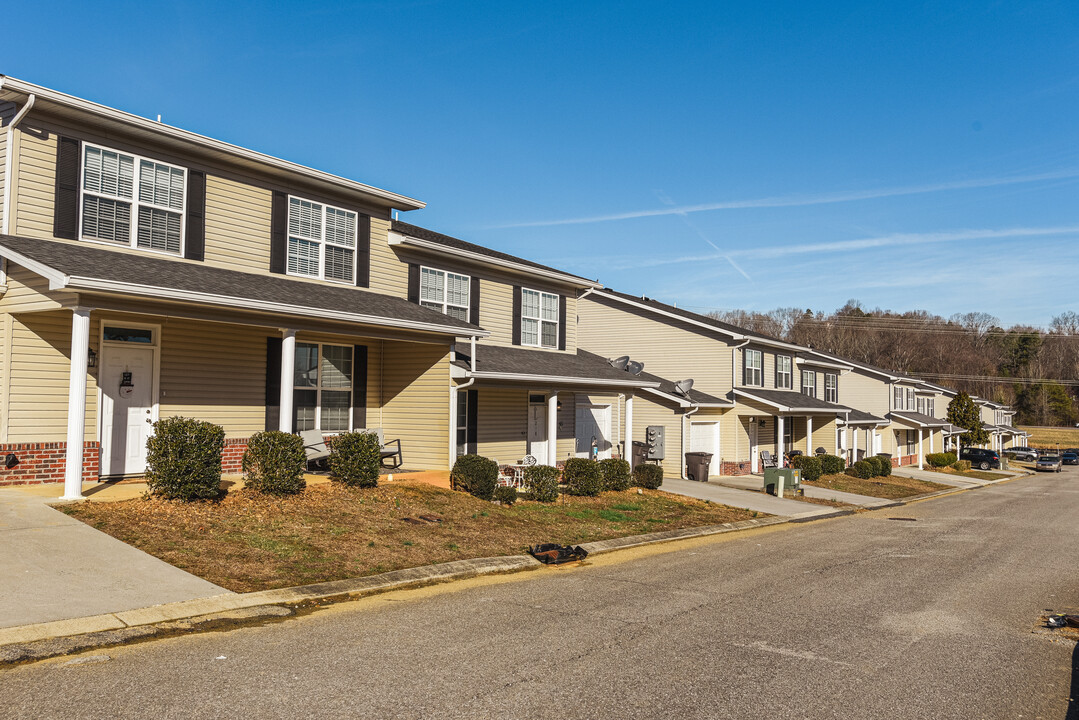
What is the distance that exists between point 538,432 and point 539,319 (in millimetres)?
3359

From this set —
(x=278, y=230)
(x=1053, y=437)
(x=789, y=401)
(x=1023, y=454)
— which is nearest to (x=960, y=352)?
(x=1053, y=437)

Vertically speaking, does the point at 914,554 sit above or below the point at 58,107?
below

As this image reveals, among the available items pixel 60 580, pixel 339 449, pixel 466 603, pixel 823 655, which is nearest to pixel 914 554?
pixel 823 655

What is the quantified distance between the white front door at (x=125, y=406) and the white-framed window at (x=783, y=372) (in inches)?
1093

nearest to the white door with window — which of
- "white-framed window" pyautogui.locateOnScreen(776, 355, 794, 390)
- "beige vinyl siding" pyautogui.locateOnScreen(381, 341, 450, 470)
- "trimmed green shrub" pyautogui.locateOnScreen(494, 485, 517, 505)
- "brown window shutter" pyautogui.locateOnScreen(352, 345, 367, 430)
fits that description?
"beige vinyl siding" pyautogui.locateOnScreen(381, 341, 450, 470)

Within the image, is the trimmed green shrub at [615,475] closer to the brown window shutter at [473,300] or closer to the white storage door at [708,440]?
Result: the brown window shutter at [473,300]

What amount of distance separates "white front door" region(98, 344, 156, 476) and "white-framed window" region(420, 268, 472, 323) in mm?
7153

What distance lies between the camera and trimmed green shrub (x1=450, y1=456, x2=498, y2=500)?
16734 mm

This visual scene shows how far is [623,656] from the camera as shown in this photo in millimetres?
7219

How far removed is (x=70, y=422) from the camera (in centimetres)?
1195

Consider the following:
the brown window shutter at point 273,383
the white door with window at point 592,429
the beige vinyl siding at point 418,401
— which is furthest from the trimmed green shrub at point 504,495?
the white door with window at point 592,429

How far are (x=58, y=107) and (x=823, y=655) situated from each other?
546 inches

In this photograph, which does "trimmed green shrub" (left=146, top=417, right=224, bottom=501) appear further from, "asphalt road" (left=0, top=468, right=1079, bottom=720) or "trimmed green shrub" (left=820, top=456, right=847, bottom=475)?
"trimmed green shrub" (left=820, top=456, right=847, bottom=475)

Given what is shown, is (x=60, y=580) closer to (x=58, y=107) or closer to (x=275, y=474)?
(x=275, y=474)
